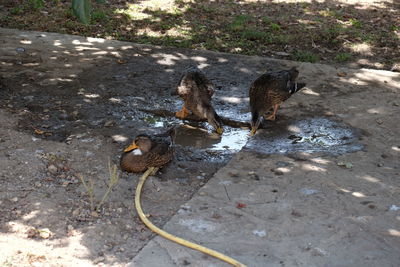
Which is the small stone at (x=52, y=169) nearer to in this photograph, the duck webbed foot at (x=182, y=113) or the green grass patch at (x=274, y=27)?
the duck webbed foot at (x=182, y=113)

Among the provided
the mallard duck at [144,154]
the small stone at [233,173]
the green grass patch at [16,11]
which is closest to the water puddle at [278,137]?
the small stone at [233,173]

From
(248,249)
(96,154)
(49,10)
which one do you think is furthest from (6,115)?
(49,10)

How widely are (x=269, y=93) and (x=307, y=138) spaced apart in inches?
30.0

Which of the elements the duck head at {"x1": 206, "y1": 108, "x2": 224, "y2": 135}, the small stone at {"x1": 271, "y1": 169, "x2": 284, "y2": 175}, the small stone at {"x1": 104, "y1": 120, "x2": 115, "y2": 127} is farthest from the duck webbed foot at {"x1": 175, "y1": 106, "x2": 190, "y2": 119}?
the small stone at {"x1": 271, "y1": 169, "x2": 284, "y2": 175}

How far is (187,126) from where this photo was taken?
23.4ft

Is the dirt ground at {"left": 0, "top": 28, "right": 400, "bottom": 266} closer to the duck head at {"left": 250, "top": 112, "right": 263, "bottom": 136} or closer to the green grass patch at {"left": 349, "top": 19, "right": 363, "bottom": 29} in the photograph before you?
the duck head at {"left": 250, "top": 112, "right": 263, "bottom": 136}

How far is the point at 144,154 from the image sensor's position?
5668 millimetres

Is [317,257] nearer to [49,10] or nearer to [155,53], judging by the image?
[155,53]

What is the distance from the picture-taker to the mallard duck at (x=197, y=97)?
6.87 metres

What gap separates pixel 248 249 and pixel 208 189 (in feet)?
3.42

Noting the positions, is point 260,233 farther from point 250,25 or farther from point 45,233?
point 250,25

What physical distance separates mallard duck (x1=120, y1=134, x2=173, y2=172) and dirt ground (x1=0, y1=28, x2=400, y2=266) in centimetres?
12

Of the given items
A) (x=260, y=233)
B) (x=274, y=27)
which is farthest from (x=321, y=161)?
(x=274, y=27)

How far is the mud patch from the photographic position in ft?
21.1
